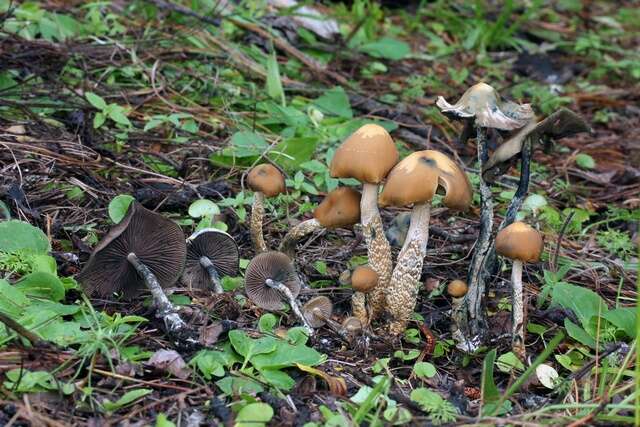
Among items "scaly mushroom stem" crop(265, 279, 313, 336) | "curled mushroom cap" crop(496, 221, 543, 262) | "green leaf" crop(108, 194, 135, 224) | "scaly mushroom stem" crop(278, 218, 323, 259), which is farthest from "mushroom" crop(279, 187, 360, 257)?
"green leaf" crop(108, 194, 135, 224)

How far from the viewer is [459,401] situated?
9.49 ft

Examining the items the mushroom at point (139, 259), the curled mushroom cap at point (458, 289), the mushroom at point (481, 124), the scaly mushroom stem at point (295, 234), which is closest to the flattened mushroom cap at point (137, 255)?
the mushroom at point (139, 259)

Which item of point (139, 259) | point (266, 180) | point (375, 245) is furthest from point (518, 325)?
point (139, 259)

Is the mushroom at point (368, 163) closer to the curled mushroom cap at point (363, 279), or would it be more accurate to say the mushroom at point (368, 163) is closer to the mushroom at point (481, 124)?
the curled mushroom cap at point (363, 279)

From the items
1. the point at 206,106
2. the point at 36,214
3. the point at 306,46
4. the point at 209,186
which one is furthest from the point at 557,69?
the point at 36,214

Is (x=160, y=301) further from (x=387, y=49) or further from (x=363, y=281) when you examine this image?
(x=387, y=49)

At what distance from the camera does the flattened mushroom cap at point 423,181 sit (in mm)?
2971

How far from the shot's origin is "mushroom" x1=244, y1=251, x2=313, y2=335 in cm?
343

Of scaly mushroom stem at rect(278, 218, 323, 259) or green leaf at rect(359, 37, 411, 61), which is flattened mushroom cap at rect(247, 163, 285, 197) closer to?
scaly mushroom stem at rect(278, 218, 323, 259)

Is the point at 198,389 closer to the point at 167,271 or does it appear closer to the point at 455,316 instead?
the point at 167,271

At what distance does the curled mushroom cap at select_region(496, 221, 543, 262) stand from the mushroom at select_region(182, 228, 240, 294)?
1279 mm

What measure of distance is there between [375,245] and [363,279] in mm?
194

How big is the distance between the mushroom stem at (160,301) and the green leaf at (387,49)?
12.5 ft

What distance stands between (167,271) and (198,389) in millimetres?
810
